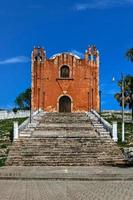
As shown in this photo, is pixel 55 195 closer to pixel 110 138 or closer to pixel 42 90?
pixel 110 138

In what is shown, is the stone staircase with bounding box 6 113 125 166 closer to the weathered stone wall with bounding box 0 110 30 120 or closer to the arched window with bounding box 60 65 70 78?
the weathered stone wall with bounding box 0 110 30 120

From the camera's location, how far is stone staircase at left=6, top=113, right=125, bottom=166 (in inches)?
1092

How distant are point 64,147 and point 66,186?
45.9 feet

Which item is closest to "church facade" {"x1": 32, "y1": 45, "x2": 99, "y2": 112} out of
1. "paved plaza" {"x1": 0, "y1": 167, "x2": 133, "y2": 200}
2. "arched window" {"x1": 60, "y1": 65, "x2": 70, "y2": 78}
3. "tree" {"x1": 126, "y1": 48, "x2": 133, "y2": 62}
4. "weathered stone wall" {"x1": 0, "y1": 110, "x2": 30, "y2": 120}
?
"arched window" {"x1": 60, "y1": 65, "x2": 70, "y2": 78}

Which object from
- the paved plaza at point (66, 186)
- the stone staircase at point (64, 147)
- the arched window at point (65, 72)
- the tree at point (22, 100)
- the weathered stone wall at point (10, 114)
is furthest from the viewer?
the tree at point (22, 100)

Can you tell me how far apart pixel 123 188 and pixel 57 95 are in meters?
46.0

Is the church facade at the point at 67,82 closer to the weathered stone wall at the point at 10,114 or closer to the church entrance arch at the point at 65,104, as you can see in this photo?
the church entrance arch at the point at 65,104

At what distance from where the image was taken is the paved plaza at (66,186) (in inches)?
534

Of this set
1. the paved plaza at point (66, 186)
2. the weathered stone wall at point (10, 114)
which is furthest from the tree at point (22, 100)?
the paved plaza at point (66, 186)

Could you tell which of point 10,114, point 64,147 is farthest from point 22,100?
point 64,147

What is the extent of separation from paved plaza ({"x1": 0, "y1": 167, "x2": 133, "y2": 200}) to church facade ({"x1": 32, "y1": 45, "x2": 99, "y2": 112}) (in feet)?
136

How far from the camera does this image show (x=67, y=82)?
6203 centimetres

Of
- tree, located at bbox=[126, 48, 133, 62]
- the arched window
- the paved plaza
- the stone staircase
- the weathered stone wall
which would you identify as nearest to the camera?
the paved plaza

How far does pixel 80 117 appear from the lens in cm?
4881
